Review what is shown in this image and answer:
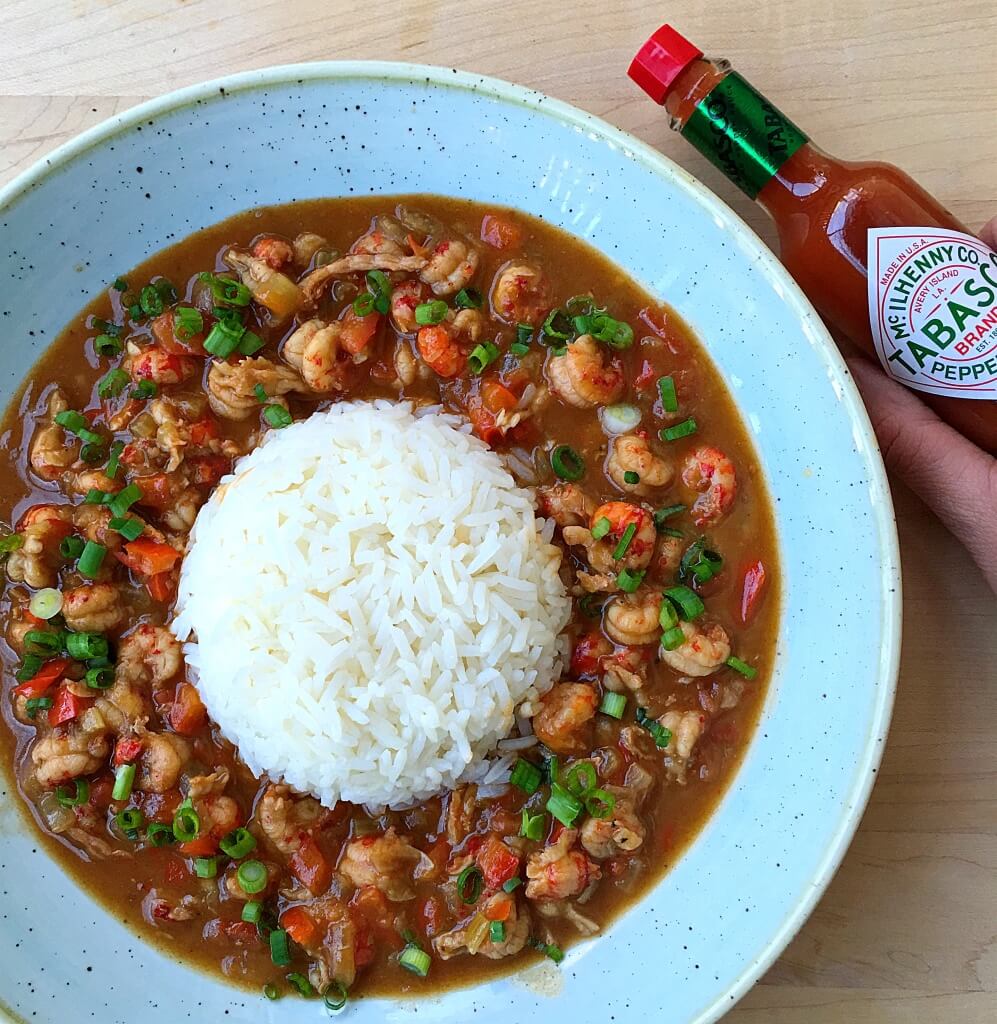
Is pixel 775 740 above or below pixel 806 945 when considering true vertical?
above

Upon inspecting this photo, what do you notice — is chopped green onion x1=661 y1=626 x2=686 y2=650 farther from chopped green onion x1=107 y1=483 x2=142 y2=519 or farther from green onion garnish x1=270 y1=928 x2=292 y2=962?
chopped green onion x1=107 y1=483 x2=142 y2=519

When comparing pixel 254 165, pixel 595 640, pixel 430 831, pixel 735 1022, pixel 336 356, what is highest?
pixel 254 165

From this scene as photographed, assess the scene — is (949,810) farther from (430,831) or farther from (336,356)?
(336,356)

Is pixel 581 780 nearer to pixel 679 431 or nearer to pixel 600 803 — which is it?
pixel 600 803

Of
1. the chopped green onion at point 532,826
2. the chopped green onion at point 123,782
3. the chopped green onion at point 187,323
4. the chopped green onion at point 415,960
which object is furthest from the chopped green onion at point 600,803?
the chopped green onion at point 187,323

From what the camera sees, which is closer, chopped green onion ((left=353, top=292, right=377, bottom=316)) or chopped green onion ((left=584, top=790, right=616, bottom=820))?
chopped green onion ((left=584, top=790, right=616, bottom=820))

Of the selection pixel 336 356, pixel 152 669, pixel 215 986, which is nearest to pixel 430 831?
pixel 215 986

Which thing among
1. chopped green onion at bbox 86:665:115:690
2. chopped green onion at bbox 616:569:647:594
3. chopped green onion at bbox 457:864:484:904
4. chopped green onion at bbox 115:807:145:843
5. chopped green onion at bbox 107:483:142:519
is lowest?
chopped green onion at bbox 457:864:484:904

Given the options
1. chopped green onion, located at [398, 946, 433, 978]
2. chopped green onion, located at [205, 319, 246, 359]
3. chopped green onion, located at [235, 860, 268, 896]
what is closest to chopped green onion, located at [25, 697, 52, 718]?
chopped green onion, located at [235, 860, 268, 896]
